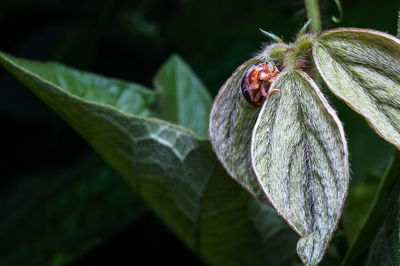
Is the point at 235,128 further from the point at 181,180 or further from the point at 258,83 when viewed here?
the point at 181,180

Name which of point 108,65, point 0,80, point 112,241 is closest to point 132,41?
point 108,65

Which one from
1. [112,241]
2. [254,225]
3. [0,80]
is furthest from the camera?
[0,80]

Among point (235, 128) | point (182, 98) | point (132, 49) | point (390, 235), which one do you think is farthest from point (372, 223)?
point (132, 49)

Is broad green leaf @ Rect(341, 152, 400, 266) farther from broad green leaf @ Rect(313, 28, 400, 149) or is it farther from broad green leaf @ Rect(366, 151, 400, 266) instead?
broad green leaf @ Rect(313, 28, 400, 149)

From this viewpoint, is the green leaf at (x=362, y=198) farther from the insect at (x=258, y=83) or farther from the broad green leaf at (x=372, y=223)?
the insect at (x=258, y=83)

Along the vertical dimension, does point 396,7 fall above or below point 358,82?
below

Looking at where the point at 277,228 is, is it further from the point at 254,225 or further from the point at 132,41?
the point at 132,41
